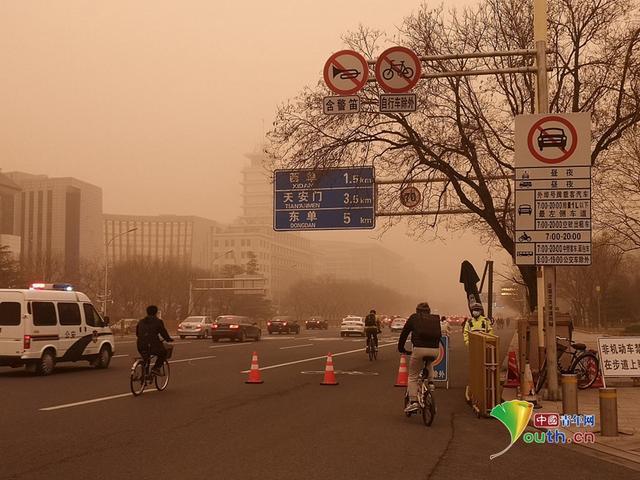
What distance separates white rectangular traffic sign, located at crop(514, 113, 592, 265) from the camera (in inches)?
525

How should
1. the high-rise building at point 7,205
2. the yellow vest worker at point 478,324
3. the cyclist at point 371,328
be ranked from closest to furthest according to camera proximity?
the yellow vest worker at point 478,324 → the cyclist at point 371,328 → the high-rise building at point 7,205

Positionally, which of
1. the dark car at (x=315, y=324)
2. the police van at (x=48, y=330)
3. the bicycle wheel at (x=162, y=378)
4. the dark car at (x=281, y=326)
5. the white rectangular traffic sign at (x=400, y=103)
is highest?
the white rectangular traffic sign at (x=400, y=103)

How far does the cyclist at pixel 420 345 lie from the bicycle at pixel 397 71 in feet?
17.5

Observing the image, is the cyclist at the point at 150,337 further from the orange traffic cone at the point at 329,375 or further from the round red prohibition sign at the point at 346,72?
the round red prohibition sign at the point at 346,72

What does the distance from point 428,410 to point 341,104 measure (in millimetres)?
8189

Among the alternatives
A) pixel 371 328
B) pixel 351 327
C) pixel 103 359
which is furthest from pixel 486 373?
pixel 351 327

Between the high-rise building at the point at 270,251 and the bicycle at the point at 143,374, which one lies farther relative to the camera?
the high-rise building at the point at 270,251

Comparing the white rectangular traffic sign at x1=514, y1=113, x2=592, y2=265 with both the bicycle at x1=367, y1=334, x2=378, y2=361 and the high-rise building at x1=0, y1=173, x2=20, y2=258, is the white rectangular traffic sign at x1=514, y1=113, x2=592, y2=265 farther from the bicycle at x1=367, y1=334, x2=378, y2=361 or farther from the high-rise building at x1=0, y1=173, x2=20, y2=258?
the high-rise building at x1=0, y1=173, x2=20, y2=258

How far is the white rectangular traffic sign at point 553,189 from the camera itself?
1334cm

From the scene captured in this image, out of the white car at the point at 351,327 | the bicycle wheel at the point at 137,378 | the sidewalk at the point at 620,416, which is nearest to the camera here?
the sidewalk at the point at 620,416

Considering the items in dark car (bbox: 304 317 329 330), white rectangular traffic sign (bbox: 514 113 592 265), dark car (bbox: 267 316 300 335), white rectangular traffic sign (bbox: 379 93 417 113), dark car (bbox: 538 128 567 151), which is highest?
white rectangular traffic sign (bbox: 379 93 417 113)

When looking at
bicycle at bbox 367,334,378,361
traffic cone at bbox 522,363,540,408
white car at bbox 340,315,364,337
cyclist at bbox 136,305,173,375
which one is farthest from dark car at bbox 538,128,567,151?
white car at bbox 340,315,364,337

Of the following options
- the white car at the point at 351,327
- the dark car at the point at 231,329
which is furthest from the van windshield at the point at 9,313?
the white car at the point at 351,327

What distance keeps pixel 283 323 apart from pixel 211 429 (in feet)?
170
